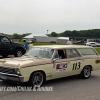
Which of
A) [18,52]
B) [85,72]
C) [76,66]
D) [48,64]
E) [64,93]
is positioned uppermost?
[48,64]

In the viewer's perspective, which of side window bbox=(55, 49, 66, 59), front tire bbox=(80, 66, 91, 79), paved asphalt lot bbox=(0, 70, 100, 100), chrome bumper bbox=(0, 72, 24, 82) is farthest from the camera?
front tire bbox=(80, 66, 91, 79)

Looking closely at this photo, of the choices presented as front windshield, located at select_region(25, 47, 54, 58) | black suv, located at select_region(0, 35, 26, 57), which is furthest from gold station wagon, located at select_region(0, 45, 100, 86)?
black suv, located at select_region(0, 35, 26, 57)

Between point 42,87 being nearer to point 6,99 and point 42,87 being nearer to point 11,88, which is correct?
point 11,88

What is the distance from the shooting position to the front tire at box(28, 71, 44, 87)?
6.29 metres

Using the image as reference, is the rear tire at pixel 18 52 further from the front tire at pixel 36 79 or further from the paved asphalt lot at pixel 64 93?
the front tire at pixel 36 79

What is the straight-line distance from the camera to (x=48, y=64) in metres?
6.74

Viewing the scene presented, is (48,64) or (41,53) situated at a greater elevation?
(41,53)

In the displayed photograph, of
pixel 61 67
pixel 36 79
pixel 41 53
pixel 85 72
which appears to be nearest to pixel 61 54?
pixel 61 67

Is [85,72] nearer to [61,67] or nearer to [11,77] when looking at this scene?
[61,67]

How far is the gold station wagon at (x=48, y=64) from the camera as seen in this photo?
6.12m

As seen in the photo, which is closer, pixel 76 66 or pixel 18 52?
pixel 76 66

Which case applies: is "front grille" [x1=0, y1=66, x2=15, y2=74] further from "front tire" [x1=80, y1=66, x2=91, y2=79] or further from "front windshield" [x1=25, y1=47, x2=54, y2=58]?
"front tire" [x1=80, y1=66, x2=91, y2=79]

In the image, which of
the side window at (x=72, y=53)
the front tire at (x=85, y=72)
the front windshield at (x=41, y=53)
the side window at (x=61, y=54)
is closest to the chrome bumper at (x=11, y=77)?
the front windshield at (x=41, y=53)

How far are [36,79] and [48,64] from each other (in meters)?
0.66
